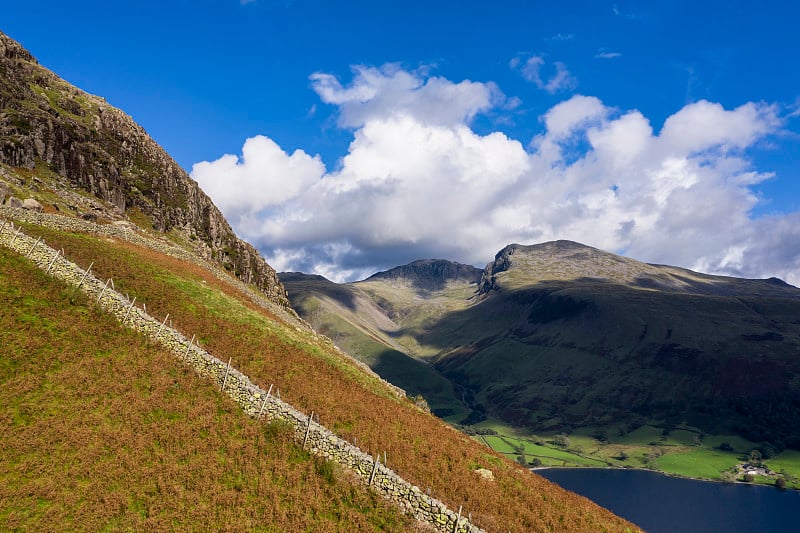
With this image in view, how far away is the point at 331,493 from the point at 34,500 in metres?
14.8

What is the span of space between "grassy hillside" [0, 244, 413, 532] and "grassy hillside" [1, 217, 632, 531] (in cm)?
705

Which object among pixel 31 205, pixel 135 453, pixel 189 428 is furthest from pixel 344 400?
pixel 31 205

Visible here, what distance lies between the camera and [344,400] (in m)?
40.7

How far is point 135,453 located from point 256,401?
8.09 meters

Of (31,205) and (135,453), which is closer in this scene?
(135,453)

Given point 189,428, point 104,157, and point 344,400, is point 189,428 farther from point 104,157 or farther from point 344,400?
point 104,157

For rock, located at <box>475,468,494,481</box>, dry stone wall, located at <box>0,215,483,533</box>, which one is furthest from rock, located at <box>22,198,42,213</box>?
rock, located at <box>475,468,494,481</box>

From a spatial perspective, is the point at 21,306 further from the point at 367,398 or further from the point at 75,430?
the point at 367,398

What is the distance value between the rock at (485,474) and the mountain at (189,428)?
4.2 inches

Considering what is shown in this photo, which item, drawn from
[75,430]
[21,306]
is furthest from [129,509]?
[21,306]

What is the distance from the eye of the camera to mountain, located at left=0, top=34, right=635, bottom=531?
22938 mm

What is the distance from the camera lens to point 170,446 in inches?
1027

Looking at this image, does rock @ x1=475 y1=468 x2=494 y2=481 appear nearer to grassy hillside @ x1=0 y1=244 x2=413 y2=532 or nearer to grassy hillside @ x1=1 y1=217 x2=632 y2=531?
grassy hillside @ x1=1 y1=217 x2=632 y2=531

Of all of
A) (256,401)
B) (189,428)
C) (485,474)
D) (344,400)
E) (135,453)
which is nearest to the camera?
(135,453)
